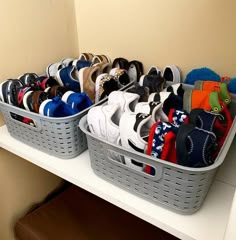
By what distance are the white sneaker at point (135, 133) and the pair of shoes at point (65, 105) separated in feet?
0.68

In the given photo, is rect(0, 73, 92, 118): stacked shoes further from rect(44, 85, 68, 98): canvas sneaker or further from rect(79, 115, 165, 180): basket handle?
rect(79, 115, 165, 180): basket handle

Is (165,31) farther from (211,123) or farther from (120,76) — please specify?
(211,123)

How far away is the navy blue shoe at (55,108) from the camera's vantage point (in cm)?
74

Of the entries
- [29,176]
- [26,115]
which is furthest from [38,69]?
[29,176]

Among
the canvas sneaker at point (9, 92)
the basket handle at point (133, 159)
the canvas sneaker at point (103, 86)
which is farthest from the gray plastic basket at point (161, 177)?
the canvas sneaker at point (9, 92)

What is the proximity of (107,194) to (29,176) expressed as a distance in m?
0.62

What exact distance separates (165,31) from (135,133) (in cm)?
49

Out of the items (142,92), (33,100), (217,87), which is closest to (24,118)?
(33,100)

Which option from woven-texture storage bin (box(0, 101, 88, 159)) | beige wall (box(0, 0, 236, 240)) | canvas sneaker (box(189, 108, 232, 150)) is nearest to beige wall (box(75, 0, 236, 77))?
beige wall (box(0, 0, 236, 240))

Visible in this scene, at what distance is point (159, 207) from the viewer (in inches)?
24.0

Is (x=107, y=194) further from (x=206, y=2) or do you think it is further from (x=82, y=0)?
(x=82, y=0)

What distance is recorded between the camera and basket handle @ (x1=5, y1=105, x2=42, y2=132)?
0.76m

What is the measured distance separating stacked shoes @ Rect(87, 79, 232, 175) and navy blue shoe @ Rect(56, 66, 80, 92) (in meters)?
0.22

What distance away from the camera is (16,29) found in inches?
36.7
